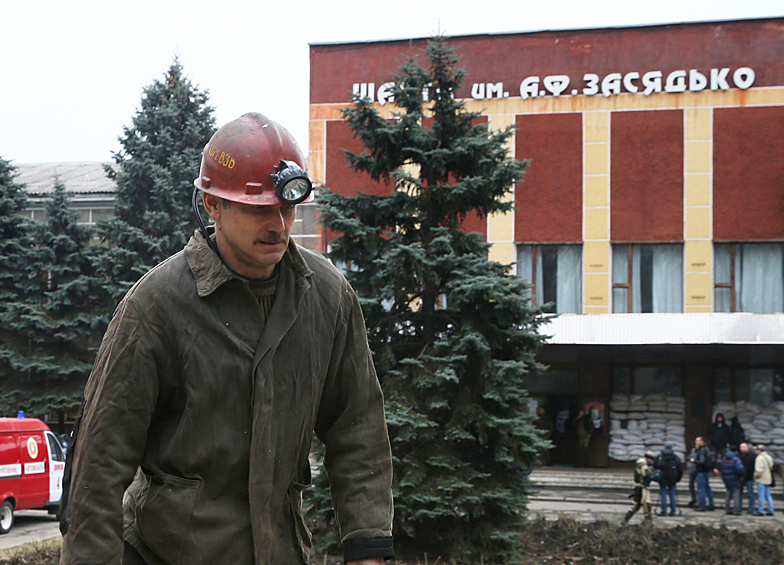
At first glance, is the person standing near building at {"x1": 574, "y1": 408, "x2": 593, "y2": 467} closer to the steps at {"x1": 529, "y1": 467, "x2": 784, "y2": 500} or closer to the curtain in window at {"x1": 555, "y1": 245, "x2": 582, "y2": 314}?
the steps at {"x1": 529, "y1": 467, "x2": 784, "y2": 500}

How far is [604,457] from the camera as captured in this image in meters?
28.9

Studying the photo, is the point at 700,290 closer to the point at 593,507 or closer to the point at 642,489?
the point at 593,507

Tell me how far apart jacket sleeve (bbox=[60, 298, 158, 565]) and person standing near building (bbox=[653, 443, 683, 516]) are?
1870 centimetres

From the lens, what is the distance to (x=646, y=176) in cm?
2756

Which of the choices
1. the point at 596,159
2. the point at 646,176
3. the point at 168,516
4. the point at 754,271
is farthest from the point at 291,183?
the point at 754,271

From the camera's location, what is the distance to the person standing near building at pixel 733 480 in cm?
2022

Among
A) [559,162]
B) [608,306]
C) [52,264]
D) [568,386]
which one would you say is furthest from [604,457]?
[52,264]

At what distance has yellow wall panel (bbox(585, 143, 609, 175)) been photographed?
27.8m

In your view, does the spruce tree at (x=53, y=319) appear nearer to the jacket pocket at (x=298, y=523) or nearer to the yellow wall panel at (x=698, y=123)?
the yellow wall panel at (x=698, y=123)

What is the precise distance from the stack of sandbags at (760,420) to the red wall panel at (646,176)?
564 cm

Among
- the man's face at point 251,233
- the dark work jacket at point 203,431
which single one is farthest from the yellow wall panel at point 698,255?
the man's face at point 251,233

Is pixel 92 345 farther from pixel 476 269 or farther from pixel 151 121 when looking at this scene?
pixel 476 269

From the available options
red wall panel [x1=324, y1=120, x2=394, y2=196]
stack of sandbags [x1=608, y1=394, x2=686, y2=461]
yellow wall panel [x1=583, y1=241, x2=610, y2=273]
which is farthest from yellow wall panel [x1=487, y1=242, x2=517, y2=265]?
stack of sandbags [x1=608, y1=394, x2=686, y2=461]

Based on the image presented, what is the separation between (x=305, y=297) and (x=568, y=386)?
27840mm
